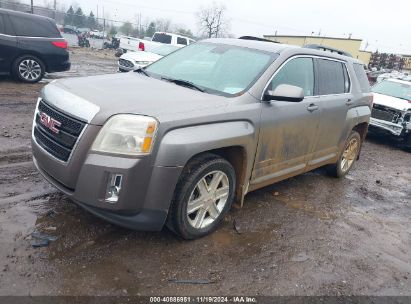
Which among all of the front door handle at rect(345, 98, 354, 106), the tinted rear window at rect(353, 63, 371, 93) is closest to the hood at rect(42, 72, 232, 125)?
the front door handle at rect(345, 98, 354, 106)

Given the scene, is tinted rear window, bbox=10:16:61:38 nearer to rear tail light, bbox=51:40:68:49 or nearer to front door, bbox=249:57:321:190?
rear tail light, bbox=51:40:68:49

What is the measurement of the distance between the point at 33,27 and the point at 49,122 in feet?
26.0

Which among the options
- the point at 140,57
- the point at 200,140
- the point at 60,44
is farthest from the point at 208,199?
the point at 140,57

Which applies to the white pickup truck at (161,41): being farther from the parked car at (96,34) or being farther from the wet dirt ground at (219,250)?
the parked car at (96,34)

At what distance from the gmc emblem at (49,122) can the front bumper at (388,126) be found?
836 centimetres

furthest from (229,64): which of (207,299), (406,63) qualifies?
(406,63)

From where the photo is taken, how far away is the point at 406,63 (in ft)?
129

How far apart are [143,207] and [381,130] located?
8.14 metres

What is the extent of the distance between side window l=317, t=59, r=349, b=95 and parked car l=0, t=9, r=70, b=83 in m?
7.90

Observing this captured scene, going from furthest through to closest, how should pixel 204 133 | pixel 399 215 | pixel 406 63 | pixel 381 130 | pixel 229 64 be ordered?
1. pixel 406 63
2. pixel 381 130
3. pixel 399 215
4. pixel 229 64
5. pixel 204 133

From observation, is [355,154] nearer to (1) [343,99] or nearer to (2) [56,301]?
(1) [343,99]

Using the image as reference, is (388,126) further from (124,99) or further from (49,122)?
(49,122)

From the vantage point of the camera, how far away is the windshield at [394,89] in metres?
10.0

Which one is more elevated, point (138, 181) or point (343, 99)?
point (343, 99)
